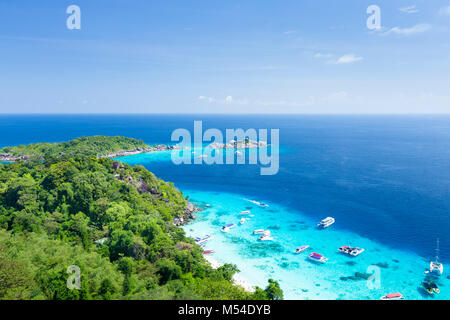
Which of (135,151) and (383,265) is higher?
(135,151)

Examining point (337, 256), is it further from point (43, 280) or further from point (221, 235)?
point (43, 280)

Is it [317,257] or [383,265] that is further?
[317,257]

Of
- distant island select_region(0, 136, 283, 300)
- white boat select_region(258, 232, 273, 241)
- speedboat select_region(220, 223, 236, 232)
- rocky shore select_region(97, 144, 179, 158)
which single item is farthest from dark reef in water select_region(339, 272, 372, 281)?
rocky shore select_region(97, 144, 179, 158)

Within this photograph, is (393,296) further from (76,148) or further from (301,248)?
(76,148)
